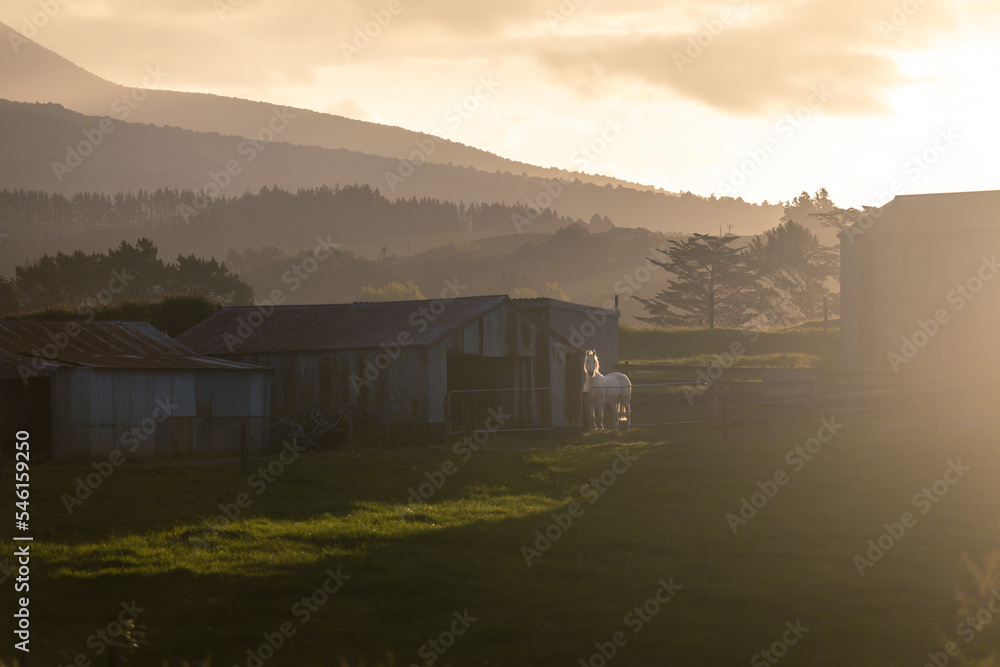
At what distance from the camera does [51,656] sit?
419 inches

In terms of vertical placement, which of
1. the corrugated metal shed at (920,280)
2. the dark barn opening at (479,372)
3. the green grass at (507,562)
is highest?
the corrugated metal shed at (920,280)

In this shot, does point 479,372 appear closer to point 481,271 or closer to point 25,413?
point 25,413

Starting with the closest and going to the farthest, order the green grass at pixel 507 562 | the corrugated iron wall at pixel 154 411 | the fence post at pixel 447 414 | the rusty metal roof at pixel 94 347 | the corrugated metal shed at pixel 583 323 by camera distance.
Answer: the green grass at pixel 507 562
the corrugated iron wall at pixel 154 411
the rusty metal roof at pixel 94 347
the fence post at pixel 447 414
the corrugated metal shed at pixel 583 323

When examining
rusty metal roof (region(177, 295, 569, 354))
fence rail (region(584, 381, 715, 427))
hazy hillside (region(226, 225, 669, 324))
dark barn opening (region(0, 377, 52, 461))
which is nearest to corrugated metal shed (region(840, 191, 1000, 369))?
fence rail (region(584, 381, 715, 427))

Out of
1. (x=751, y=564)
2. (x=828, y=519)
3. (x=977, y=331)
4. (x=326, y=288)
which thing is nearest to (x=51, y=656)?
(x=751, y=564)

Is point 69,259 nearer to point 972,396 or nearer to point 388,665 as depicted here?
point 972,396

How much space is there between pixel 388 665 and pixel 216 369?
20896 millimetres

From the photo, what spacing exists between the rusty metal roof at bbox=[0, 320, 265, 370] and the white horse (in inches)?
443

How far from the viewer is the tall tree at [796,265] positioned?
113m

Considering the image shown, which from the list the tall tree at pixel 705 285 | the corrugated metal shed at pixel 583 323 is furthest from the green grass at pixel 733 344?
the tall tree at pixel 705 285

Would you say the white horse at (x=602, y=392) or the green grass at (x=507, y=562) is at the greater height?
the white horse at (x=602, y=392)

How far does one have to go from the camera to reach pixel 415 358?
31500mm

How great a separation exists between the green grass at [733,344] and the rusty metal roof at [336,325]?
2802 centimetres

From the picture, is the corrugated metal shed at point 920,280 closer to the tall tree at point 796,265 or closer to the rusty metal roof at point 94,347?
the rusty metal roof at point 94,347
